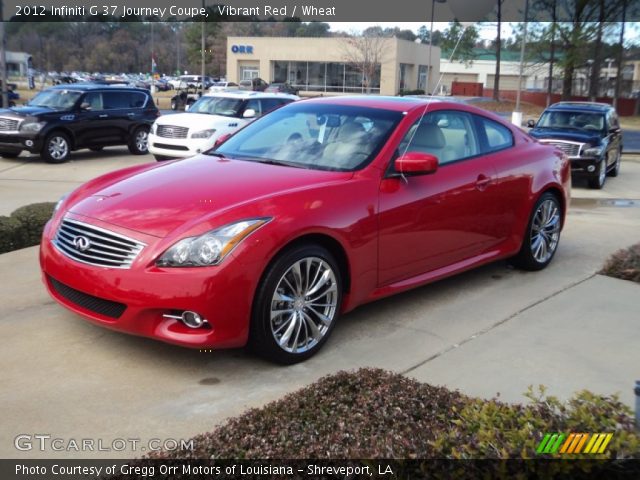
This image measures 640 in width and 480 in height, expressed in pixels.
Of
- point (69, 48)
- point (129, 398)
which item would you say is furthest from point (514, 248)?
point (69, 48)

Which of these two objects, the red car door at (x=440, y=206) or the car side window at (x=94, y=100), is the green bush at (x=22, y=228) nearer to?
the red car door at (x=440, y=206)

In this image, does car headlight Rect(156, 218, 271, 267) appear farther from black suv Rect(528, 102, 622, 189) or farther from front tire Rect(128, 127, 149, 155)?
front tire Rect(128, 127, 149, 155)

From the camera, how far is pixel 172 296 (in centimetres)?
371

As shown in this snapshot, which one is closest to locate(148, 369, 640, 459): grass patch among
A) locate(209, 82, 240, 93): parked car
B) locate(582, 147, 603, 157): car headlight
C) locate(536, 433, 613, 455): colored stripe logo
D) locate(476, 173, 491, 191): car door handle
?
locate(536, 433, 613, 455): colored stripe logo

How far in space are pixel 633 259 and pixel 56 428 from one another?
5.24 meters

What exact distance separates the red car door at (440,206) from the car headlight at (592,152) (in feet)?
27.4

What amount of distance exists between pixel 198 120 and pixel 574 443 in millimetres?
12872

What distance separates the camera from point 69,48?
9938 centimetres

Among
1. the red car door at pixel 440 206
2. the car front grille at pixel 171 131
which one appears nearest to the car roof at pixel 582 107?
the car front grille at pixel 171 131

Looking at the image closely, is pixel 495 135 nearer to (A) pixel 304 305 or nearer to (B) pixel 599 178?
(A) pixel 304 305

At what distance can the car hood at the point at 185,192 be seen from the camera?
394cm

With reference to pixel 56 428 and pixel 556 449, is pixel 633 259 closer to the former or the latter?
pixel 556 449

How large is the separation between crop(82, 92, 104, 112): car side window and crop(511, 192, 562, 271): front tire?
1229 centimetres

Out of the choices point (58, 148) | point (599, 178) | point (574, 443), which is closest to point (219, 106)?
point (58, 148)
